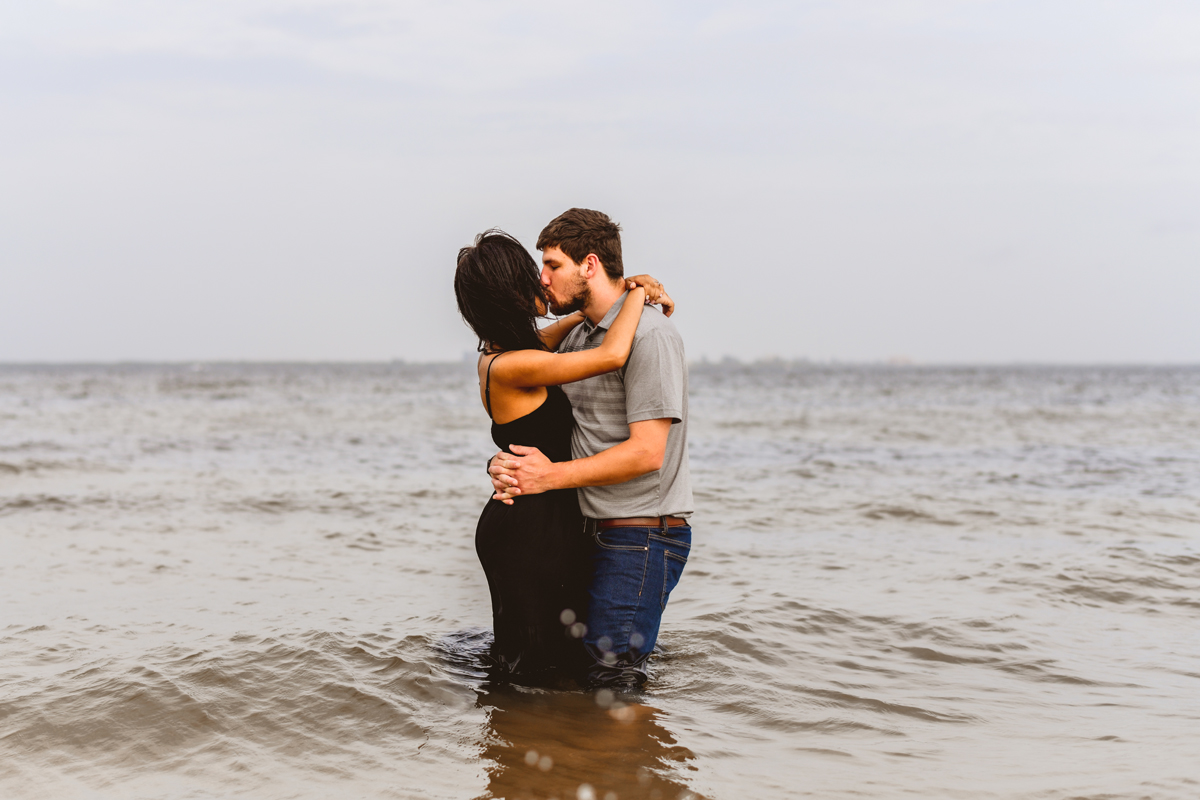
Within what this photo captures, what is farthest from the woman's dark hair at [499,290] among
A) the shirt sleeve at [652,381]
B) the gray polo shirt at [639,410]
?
the shirt sleeve at [652,381]

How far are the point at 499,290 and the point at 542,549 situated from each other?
114cm

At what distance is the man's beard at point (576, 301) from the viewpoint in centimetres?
362

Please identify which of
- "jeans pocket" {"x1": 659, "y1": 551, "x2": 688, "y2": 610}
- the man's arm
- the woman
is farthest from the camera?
"jeans pocket" {"x1": 659, "y1": 551, "x2": 688, "y2": 610}

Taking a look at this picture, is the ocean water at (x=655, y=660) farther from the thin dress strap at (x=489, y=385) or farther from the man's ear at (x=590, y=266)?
the man's ear at (x=590, y=266)

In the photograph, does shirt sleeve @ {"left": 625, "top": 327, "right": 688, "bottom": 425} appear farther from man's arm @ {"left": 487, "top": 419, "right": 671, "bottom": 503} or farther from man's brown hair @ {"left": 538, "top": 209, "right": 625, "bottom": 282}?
man's brown hair @ {"left": 538, "top": 209, "right": 625, "bottom": 282}

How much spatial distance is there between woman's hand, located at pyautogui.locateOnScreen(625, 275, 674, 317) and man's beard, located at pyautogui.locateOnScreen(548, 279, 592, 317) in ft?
0.62

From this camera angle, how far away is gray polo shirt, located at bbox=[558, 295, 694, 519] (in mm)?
3443

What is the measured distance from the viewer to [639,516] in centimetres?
361

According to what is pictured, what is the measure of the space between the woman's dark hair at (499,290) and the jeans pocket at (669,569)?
42.7 inches

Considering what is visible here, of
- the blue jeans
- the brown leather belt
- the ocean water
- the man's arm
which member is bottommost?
the ocean water

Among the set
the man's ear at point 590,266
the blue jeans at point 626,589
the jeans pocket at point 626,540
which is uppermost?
the man's ear at point 590,266

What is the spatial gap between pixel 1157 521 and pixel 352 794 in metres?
9.39

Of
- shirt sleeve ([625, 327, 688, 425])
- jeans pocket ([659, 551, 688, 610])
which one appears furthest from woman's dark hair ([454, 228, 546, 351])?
jeans pocket ([659, 551, 688, 610])

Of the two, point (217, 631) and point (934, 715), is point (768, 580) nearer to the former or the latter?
point (934, 715)
